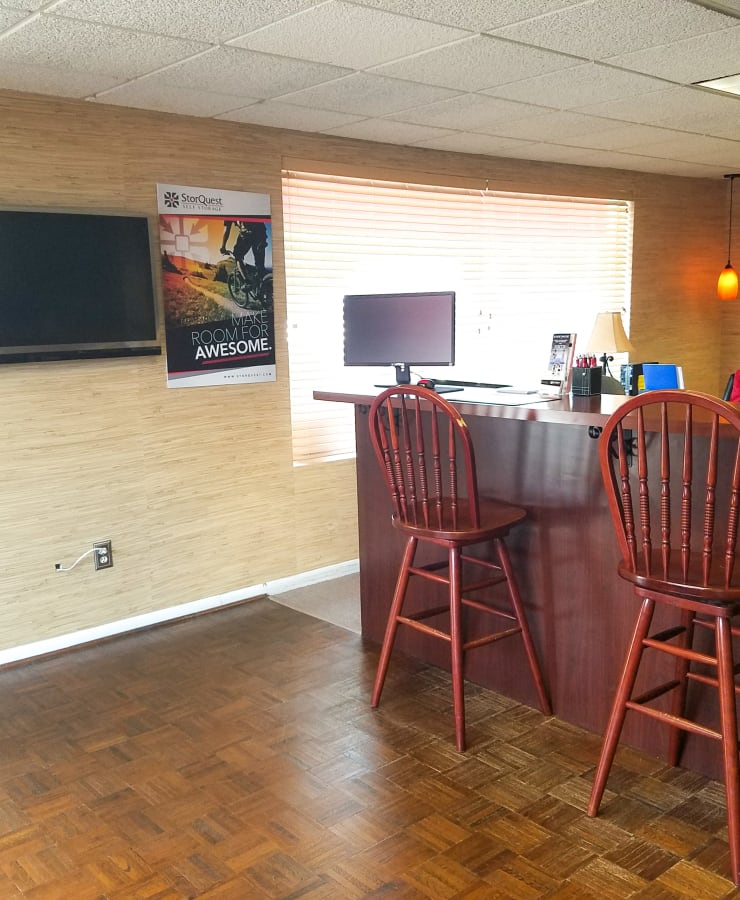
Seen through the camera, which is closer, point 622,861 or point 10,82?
point 622,861

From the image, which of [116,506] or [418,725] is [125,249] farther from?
[418,725]

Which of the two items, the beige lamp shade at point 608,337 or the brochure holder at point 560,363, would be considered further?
the beige lamp shade at point 608,337

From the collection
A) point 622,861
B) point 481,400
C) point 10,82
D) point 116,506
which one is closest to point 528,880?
point 622,861

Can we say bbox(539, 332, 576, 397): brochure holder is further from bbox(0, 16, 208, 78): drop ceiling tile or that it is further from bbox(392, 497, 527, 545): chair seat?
bbox(0, 16, 208, 78): drop ceiling tile

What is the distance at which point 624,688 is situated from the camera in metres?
2.45

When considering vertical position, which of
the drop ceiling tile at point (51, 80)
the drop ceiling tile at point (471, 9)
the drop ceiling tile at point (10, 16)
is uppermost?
the drop ceiling tile at point (471, 9)

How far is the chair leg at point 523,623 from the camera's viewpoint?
10.1 feet

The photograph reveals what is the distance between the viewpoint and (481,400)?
317cm

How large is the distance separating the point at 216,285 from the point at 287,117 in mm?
874

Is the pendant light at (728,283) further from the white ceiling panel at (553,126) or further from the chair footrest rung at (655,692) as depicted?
the chair footrest rung at (655,692)

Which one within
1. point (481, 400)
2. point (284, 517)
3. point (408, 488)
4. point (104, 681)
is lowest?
point (104, 681)

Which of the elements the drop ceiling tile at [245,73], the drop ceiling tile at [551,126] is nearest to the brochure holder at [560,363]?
the drop ceiling tile at [245,73]

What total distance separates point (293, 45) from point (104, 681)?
2.56 meters

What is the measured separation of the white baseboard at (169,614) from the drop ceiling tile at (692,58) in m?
2.92
